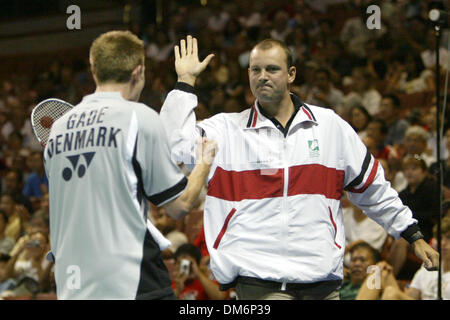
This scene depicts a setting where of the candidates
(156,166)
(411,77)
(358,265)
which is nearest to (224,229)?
(156,166)

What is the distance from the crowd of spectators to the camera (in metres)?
5.95

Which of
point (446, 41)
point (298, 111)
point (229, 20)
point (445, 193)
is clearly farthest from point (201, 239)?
point (229, 20)

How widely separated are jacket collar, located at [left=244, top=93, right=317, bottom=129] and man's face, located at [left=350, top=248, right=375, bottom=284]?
2.24m

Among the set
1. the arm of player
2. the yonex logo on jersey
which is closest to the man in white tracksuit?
the arm of player

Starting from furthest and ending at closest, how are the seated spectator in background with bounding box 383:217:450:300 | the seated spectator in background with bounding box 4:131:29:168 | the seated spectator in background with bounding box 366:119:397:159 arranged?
the seated spectator in background with bounding box 4:131:29:168, the seated spectator in background with bounding box 366:119:397:159, the seated spectator in background with bounding box 383:217:450:300

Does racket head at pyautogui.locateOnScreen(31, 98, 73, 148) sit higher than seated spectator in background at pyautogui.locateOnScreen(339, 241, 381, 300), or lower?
higher

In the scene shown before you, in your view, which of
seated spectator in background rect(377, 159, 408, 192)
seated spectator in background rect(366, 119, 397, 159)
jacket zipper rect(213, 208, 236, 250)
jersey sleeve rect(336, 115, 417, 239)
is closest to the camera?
jacket zipper rect(213, 208, 236, 250)

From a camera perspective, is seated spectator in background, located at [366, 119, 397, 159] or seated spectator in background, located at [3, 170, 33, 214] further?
seated spectator in background, located at [3, 170, 33, 214]

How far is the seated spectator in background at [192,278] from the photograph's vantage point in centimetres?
592

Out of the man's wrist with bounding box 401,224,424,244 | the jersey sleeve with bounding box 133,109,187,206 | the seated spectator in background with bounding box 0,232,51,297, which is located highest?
the jersey sleeve with bounding box 133,109,187,206

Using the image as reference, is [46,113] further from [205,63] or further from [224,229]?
[224,229]

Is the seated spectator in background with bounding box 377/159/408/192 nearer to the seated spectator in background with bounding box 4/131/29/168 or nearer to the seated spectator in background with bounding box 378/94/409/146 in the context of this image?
the seated spectator in background with bounding box 378/94/409/146

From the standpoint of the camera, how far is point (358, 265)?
18.4ft
